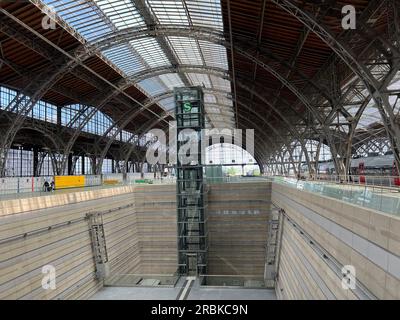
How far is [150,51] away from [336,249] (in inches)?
1542

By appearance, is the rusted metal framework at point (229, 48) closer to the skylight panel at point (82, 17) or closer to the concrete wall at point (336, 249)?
the skylight panel at point (82, 17)

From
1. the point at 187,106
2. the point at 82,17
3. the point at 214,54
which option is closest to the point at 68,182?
the point at 187,106

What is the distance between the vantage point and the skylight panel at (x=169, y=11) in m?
33.3

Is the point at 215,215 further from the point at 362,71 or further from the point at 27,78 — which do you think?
the point at 27,78

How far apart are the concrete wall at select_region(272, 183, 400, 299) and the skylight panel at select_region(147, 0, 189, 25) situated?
22.1m

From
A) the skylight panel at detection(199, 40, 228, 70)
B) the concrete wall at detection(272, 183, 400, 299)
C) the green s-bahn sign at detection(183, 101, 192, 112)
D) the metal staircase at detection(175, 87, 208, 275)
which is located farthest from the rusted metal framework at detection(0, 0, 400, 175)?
the concrete wall at detection(272, 183, 400, 299)

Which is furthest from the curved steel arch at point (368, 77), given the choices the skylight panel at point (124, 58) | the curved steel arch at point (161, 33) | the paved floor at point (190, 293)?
the skylight panel at point (124, 58)

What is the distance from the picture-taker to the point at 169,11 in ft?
115

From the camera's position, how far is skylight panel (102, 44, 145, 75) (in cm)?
4242

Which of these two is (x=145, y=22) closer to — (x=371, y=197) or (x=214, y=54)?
(x=214, y=54)

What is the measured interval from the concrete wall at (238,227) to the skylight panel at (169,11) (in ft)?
59.1

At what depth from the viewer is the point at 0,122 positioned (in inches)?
1645
